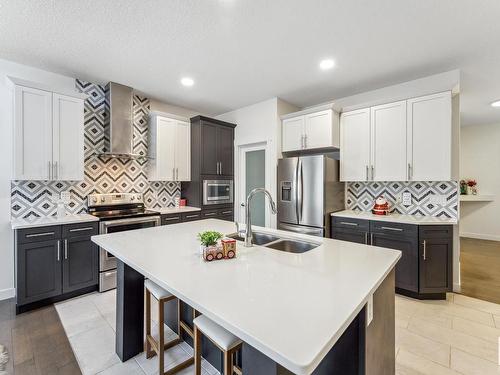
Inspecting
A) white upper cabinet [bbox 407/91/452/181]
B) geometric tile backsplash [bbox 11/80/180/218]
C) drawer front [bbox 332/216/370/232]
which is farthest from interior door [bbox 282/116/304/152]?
geometric tile backsplash [bbox 11/80/180/218]

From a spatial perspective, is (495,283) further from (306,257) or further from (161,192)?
(161,192)

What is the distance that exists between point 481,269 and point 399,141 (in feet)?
8.64

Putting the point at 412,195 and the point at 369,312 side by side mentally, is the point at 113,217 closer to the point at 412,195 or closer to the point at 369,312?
the point at 369,312

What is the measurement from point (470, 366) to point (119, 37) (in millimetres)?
4078

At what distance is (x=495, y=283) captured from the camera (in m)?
3.33

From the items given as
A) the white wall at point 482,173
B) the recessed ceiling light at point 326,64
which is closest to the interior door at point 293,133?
the recessed ceiling light at point 326,64

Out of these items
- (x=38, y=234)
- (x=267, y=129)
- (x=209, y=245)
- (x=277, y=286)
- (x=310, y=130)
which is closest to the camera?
(x=277, y=286)

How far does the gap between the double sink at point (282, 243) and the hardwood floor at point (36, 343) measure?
1611mm

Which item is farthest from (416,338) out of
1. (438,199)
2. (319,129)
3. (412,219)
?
(319,129)

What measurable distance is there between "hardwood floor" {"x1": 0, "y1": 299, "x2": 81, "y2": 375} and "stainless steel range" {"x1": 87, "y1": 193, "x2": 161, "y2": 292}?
0.61 m

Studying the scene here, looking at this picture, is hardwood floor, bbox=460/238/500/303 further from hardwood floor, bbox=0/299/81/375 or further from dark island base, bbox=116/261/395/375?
hardwood floor, bbox=0/299/81/375

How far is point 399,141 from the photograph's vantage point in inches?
125

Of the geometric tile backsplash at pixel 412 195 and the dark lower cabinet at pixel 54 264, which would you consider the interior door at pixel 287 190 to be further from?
the dark lower cabinet at pixel 54 264

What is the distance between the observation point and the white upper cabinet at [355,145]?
3439mm
